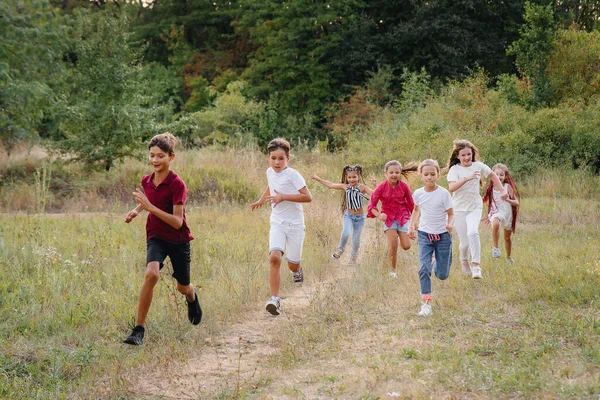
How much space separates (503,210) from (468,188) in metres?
1.40

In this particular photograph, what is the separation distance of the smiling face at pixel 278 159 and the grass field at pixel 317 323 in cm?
163

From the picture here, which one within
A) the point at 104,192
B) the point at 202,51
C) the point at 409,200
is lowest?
the point at 104,192

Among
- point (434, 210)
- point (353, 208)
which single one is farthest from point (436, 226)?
point (353, 208)

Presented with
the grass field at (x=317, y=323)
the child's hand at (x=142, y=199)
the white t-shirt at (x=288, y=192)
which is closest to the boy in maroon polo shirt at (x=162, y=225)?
the child's hand at (x=142, y=199)

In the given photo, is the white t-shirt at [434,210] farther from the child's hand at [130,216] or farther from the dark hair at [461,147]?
the child's hand at [130,216]

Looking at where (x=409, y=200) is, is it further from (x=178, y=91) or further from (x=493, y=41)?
(x=178, y=91)

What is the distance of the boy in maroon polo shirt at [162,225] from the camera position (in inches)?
257

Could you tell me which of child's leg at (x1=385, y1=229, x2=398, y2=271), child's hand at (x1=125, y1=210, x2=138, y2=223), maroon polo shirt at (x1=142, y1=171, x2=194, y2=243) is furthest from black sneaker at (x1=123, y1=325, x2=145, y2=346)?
child's leg at (x1=385, y1=229, x2=398, y2=271)

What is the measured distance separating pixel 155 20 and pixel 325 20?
49.7ft

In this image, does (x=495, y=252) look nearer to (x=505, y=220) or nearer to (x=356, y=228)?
(x=505, y=220)

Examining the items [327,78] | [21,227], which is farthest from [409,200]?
[327,78]

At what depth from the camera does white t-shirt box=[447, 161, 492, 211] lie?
954 centimetres

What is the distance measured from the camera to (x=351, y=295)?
28.2 feet

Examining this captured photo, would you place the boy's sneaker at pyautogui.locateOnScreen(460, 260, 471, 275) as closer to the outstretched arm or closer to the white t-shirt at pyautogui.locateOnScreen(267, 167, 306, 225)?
the outstretched arm
